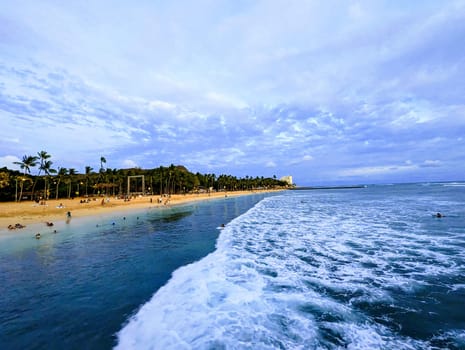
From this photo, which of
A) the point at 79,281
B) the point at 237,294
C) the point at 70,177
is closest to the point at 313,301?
the point at 237,294

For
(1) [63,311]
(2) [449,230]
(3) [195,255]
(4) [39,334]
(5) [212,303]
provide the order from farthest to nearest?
(2) [449,230]
(3) [195,255]
(5) [212,303]
(1) [63,311]
(4) [39,334]

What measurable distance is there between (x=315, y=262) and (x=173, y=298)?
22.7 feet

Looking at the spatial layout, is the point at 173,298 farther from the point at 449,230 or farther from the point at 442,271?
the point at 449,230

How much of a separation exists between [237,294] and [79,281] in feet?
20.5

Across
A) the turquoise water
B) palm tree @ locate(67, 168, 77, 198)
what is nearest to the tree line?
palm tree @ locate(67, 168, 77, 198)

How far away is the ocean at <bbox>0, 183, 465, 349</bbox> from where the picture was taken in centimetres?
583

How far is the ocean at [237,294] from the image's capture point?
19.1 feet

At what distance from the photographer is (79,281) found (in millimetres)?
9422

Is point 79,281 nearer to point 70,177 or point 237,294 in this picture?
point 237,294

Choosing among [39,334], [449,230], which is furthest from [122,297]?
[449,230]

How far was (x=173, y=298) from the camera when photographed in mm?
8070

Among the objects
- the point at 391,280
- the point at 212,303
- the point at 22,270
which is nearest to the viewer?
the point at 212,303

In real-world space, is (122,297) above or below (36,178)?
below

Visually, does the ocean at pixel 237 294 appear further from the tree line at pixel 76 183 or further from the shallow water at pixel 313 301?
the tree line at pixel 76 183
